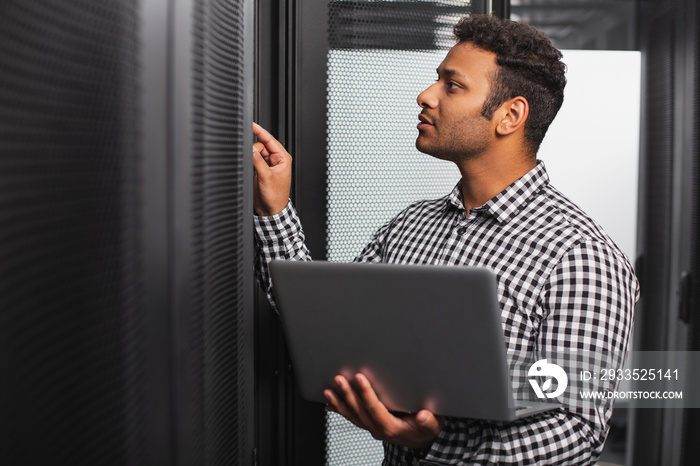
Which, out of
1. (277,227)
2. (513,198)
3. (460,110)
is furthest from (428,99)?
(277,227)

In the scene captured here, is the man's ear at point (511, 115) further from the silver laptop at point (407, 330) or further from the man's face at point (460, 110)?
the silver laptop at point (407, 330)

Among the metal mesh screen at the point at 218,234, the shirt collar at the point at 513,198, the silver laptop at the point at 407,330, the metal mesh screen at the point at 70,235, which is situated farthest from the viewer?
the shirt collar at the point at 513,198

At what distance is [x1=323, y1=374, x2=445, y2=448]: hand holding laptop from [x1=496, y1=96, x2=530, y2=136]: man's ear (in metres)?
0.67

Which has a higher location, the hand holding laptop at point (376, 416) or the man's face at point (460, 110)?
the man's face at point (460, 110)

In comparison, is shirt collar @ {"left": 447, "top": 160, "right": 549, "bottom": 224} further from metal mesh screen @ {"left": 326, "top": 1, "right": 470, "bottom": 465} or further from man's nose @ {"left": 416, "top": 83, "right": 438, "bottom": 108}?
metal mesh screen @ {"left": 326, "top": 1, "right": 470, "bottom": 465}

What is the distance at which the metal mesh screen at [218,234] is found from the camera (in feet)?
1.68

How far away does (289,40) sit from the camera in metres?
1.51

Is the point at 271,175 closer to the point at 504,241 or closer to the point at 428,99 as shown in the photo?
the point at 428,99

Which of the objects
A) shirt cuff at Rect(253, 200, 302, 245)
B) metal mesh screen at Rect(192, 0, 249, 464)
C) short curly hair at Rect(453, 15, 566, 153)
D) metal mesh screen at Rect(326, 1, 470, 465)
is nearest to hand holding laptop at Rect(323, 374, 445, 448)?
metal mesh screen at Rect(192, 0, 249, 464)

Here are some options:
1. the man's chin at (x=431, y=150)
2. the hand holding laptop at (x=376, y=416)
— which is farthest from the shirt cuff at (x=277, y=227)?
the hand holding laptop at (x=376, y=416)

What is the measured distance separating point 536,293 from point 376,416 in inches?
15.3

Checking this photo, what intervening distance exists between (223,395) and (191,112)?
0.28 m

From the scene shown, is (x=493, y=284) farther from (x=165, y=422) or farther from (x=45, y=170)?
(x=45, y=170)

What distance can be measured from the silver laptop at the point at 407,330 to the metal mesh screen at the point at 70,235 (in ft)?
1.59
